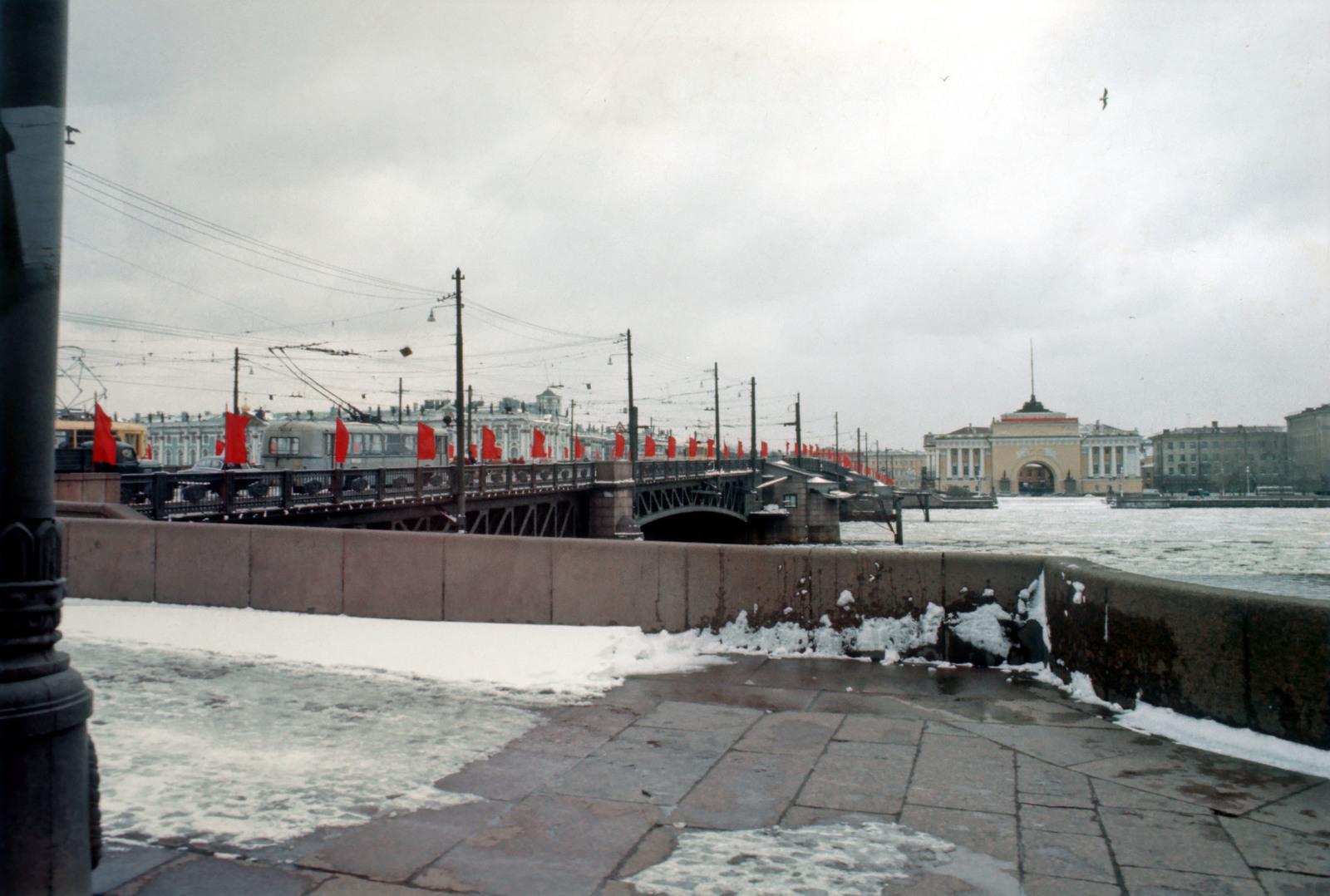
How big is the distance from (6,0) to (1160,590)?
6.87 metres

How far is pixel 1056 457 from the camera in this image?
5728 inches

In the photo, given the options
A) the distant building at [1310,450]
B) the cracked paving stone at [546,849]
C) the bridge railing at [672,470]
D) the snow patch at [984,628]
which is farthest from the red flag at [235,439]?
the distant building at [1310,450]

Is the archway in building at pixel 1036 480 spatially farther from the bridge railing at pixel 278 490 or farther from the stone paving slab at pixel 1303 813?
the stone paving slab at pixel 1303 813

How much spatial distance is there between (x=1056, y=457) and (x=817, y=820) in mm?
156182

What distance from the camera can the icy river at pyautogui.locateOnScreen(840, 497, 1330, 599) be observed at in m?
40.5

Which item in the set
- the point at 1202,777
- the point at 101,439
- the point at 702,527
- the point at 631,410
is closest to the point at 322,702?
the point at 1202,777

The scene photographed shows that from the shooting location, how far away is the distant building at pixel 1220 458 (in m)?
130

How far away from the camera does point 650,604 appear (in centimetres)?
822

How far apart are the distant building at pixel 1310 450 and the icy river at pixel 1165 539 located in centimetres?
772

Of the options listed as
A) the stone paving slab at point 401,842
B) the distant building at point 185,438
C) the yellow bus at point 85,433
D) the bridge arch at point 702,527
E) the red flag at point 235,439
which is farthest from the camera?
the distant building at point 185,438

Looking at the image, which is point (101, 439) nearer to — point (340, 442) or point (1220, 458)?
point (340, 442)

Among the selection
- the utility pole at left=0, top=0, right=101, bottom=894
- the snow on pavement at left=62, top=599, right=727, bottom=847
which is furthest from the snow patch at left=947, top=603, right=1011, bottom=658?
the utility pole at left=0, top=0, right=101, bottom=894

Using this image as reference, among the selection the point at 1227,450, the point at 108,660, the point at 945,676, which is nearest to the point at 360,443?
the point at 108,660

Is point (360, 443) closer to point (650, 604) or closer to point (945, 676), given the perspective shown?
point (650, 604)
